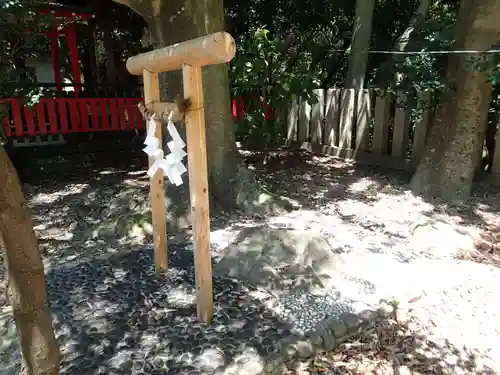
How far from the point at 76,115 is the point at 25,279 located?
657 cm

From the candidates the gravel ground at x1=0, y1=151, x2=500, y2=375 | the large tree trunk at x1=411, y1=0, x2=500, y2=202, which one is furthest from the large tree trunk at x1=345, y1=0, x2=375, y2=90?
the large tree trunk at x1=411, y1=0, x2=500, y2=202

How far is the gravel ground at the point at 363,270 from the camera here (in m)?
2.88

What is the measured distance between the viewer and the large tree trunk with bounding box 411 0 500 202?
4.88 metres

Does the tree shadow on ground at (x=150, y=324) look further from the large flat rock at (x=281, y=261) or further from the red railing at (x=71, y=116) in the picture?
the red railing at (x=71, y=116)

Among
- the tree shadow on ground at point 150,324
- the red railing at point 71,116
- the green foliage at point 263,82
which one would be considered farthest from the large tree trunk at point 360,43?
the tree shadow on ground at point 150,324

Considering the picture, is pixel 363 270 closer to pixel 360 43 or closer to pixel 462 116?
pixel 462 116

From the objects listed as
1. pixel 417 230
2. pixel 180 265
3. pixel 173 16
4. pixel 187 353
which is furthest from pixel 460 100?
pixel 187 353

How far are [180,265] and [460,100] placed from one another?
3.79 m

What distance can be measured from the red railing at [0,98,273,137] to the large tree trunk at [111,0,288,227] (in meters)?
2.35

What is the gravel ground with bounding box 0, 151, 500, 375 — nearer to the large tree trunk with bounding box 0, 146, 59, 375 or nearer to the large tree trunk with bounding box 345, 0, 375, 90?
the large tree trunk with bounding box 0, 146, 59, 375

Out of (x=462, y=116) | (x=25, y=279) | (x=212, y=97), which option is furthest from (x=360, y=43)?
(x=25, y=279)

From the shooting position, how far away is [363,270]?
3695 millimetres

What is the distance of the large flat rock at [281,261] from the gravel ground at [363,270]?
0.54ft

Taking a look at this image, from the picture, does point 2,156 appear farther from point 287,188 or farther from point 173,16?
point 287,188
